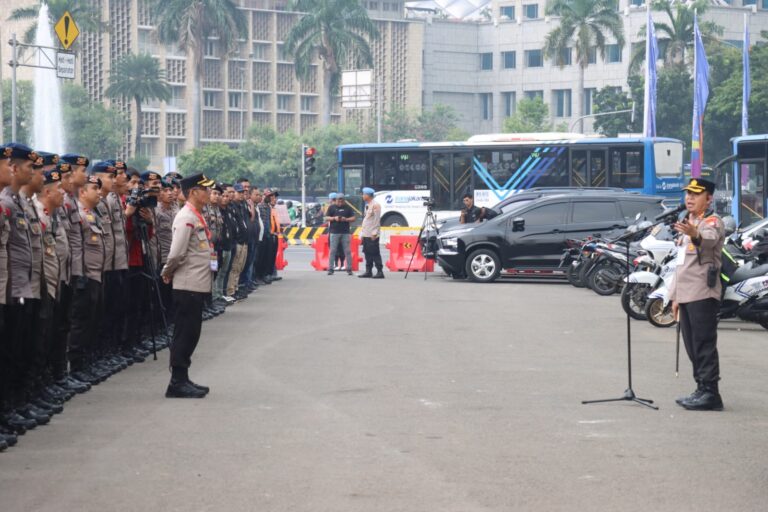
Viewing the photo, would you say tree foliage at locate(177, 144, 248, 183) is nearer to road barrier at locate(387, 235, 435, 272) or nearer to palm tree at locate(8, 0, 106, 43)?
palm tree at locate(8, 0, 106, 43)

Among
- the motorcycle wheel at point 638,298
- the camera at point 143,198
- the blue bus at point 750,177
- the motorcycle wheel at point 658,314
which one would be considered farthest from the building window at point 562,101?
the camera at point 143,198

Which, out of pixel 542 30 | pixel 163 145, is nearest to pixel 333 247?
pixel 163 145

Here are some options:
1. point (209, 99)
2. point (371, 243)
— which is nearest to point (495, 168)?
point (371, 243)

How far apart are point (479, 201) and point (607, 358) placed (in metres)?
29.4

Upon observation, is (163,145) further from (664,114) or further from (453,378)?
(453,378)

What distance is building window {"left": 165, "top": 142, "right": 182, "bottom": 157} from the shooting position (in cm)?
11169

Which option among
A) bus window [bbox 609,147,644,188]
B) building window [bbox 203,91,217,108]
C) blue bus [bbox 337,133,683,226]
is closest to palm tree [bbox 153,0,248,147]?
building window [bbox 203,91,217,108]

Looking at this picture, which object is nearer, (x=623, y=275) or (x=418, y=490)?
(x=418, y=490)

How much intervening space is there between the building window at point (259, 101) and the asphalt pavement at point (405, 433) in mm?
100929

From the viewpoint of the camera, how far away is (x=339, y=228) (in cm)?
3009

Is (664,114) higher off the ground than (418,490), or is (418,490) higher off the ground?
(664,114)

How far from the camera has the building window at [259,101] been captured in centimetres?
11650

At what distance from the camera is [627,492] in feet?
25.5

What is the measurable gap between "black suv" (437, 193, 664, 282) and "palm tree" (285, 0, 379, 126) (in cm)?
5726
